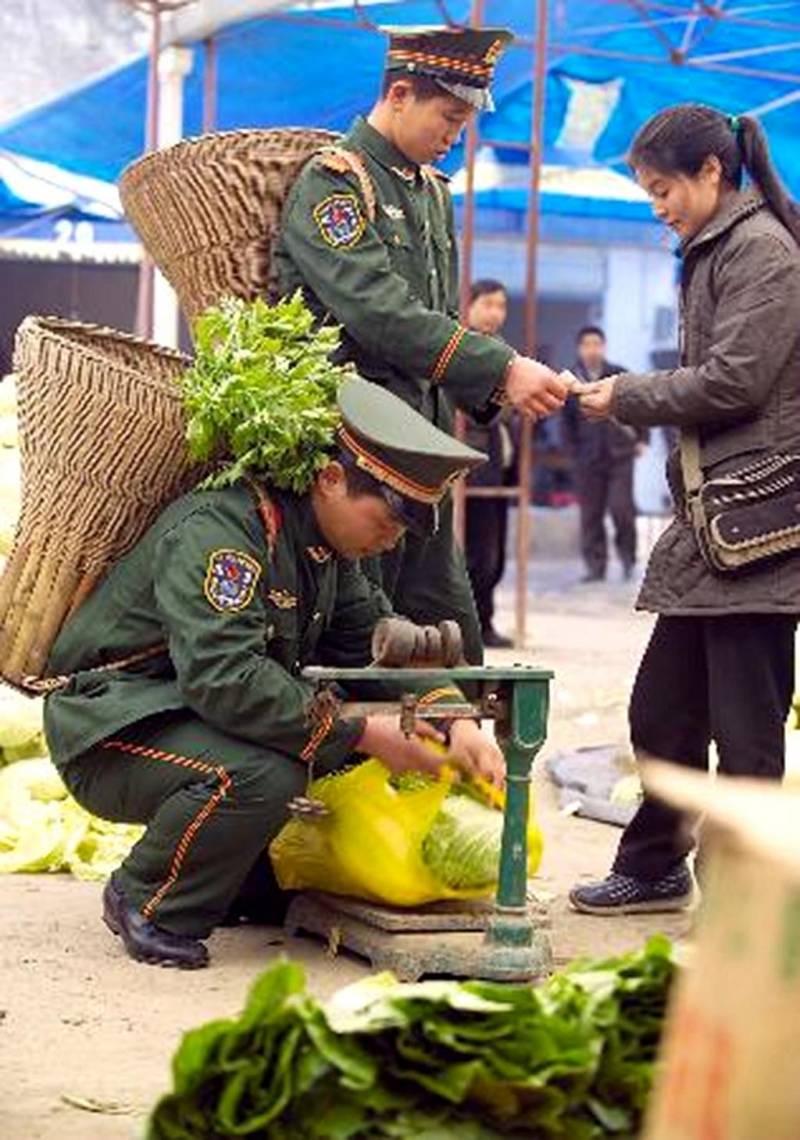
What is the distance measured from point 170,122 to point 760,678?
8833 mm

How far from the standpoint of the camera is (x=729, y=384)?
5.80 metres

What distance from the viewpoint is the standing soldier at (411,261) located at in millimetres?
5941

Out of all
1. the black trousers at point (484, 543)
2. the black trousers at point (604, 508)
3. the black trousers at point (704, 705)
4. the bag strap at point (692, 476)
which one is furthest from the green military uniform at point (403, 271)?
the black trousers at point (604, 508)

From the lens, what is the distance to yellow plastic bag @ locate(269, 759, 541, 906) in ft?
18.6

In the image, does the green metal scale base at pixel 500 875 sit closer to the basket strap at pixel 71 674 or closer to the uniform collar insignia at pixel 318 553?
the uniform collar insignia at pixel 318 553

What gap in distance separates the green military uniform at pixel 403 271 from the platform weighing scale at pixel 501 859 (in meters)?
0.75

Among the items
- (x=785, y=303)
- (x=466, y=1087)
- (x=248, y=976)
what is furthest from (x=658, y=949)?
(x=785, y=303)

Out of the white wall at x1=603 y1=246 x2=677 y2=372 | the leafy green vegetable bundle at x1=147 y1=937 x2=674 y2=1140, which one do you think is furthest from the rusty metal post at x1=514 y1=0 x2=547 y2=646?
the white wall at x1=603 y1=246 x2=677 y2=372

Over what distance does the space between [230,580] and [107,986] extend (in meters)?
0.94

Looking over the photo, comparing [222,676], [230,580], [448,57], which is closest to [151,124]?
[448,57]

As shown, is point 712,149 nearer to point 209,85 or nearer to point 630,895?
point 630,895

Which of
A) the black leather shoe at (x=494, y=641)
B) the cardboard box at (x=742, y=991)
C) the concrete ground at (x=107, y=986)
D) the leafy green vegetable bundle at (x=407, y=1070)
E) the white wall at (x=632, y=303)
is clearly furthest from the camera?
the white wall at (x=632, y=303)

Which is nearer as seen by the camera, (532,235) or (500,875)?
(500,875)

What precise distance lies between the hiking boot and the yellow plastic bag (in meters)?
0.55
